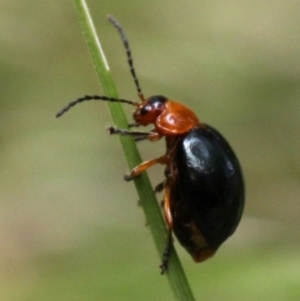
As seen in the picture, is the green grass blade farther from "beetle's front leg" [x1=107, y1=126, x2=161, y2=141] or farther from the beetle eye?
the beetle eye

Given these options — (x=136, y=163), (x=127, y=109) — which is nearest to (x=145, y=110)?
(x=136, y=163)

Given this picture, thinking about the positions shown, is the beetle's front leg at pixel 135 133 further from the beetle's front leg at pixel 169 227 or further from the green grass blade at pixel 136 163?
the beetle's front leg at pixel 169 227

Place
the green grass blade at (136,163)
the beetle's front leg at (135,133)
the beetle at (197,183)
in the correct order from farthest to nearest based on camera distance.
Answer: the beetle at (197,183), the beetle's front leg at (135,133), the green grass blade at (136,163)

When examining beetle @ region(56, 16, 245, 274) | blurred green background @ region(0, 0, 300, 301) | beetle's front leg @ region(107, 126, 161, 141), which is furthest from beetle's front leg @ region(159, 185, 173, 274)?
blurred green background @ region(0, 0, 300, 301)

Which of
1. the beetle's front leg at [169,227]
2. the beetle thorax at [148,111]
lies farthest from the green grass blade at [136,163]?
the beetle thorax at [148,111]

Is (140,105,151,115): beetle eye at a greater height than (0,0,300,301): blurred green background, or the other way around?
(140,105,151,115): beetle eye

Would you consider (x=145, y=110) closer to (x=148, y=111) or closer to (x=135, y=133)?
(x=148, y=111)
